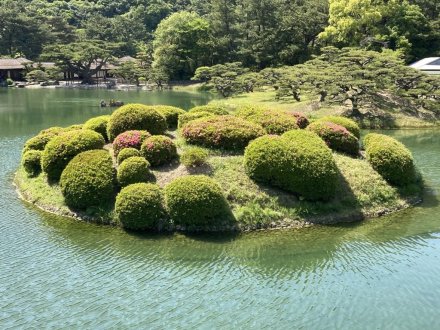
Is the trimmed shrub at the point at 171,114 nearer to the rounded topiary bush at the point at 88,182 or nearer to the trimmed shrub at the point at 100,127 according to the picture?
the trimmed shrub at the point at 100,127

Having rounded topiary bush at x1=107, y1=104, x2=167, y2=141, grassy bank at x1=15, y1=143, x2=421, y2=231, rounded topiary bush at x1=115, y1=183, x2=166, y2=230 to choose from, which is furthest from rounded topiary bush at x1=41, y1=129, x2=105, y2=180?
rounded topiary bush at x1=115, y1=183, x2=166, y2=230

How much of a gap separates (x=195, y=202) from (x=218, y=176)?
2220mm

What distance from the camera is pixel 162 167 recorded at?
1717 centimetres

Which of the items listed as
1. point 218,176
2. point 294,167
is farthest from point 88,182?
point 294,167

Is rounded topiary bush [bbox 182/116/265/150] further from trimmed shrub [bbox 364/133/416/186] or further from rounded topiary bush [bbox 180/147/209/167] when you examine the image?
trimmed shrub [bbox 364/133/416/186]

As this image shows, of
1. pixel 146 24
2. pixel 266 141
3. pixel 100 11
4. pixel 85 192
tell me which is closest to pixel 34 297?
pixel 85 192

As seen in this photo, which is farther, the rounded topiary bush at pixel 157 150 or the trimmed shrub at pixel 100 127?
the trimmed shrub at pixel 100 127

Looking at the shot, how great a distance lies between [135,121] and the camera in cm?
1884

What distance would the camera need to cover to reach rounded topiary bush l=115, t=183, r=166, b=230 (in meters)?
14.6

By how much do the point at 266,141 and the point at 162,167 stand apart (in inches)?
158

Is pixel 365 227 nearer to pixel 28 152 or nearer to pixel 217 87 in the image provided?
pixel 28 152

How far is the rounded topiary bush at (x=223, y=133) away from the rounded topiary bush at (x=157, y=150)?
1.47m

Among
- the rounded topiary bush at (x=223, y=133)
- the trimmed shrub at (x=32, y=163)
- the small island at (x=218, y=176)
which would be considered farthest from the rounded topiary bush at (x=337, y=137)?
the trimmed shrub at (x=32, y=163)

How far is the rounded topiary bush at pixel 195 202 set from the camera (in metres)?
14.6
